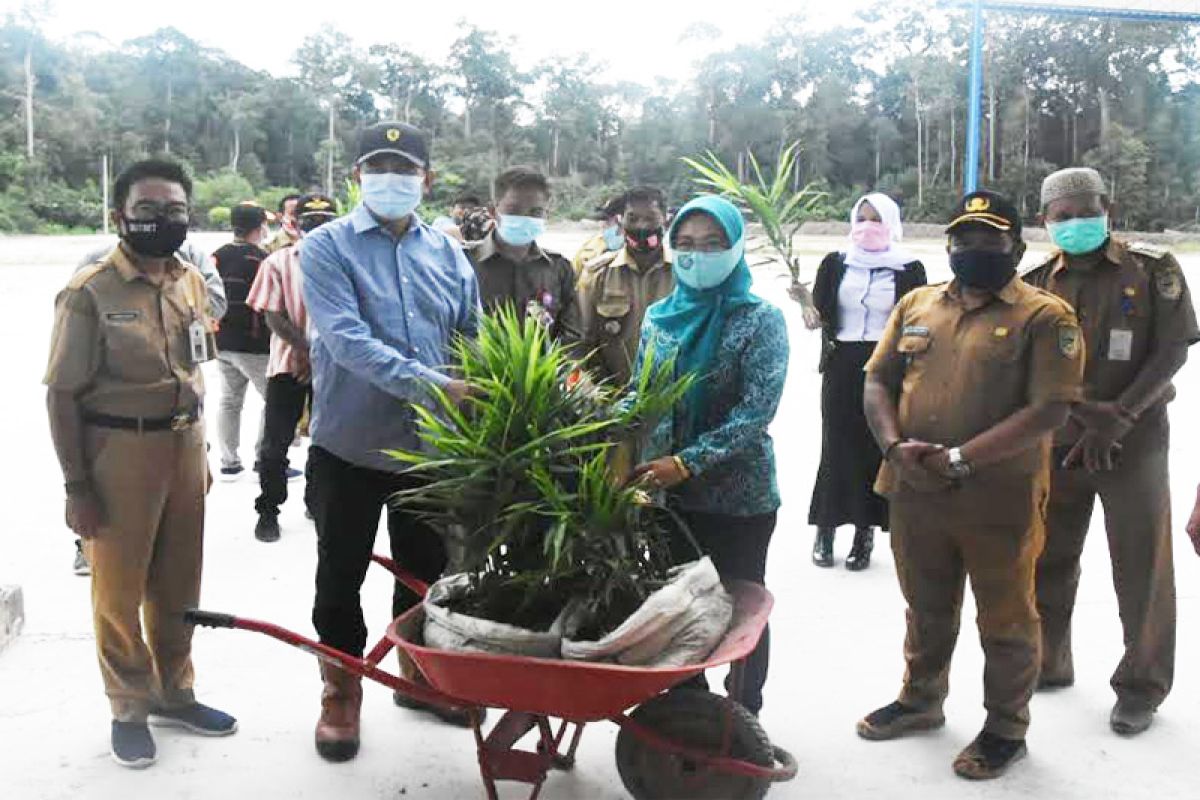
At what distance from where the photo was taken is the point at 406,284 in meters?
3.27

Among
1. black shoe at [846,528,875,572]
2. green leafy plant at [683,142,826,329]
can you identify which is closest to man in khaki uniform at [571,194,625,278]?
black shoe at [846,528,875,572]

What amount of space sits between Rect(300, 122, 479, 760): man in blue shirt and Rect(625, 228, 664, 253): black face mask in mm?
1334

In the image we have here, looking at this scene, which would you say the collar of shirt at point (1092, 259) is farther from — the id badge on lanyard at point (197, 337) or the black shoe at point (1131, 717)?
the id badge on lanyard at point (197, 337)

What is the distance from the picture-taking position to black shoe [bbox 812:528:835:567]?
5066 mm

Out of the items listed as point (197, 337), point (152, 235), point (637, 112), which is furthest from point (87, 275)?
point (637, 112)

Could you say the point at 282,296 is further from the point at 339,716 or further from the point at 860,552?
the point at 860,552

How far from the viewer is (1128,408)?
3.33m

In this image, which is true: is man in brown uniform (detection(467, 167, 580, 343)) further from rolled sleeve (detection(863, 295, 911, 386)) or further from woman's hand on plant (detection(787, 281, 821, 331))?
rolled sleeve (detection(863, 295, 911, 386))

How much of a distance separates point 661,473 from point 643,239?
201 cm

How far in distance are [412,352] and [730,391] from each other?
94 cm

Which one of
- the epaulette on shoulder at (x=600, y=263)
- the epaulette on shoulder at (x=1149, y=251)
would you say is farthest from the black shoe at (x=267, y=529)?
the epaulette on shoulder at (x=1149, y=251)

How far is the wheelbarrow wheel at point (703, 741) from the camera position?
8.57 ft

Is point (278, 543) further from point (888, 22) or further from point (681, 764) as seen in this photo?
point (888, 22)

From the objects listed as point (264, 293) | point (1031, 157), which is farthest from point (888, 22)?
point (264, 293)
